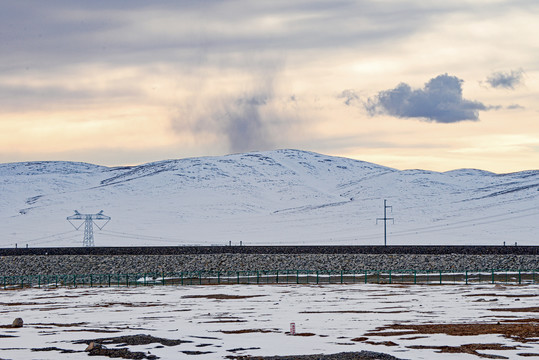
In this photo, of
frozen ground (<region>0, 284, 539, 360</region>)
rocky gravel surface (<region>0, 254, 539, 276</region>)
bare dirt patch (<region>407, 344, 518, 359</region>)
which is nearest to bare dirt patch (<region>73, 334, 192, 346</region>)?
frozen ground (<region>0, 284, 539, 360</region>)

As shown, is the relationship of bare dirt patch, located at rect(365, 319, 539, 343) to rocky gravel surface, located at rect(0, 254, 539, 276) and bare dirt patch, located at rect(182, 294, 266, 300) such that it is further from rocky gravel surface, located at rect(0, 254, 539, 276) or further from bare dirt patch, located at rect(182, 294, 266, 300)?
rocky gravel surface, located at rect(0, 254, 539, 276)

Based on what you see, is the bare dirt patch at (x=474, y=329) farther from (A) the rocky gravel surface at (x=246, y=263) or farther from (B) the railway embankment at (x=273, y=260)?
(A) the rocky gravel surface at (x=246, y=263)

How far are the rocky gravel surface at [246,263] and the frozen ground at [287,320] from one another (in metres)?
24.0

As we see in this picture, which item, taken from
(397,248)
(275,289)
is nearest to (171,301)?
(275,289)

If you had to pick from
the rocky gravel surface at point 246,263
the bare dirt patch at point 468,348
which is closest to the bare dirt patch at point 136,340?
the bare dirt patch at point 468,348

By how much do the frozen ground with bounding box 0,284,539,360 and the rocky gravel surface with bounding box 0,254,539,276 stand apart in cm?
2403

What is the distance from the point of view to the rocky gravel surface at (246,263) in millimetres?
81438

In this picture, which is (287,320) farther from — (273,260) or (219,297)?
(273,260)

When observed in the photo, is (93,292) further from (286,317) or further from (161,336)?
(161,336)

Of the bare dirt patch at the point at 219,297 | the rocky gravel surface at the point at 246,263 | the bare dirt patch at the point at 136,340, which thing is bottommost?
the bare dirt patch at the point at 136,340

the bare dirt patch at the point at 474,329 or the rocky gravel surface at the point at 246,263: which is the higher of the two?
the rocky gravel surface at the point at 246,263

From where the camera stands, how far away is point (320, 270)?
80.1 metres

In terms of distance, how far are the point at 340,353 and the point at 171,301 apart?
80.8ft

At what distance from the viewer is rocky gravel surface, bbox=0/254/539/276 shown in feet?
267
